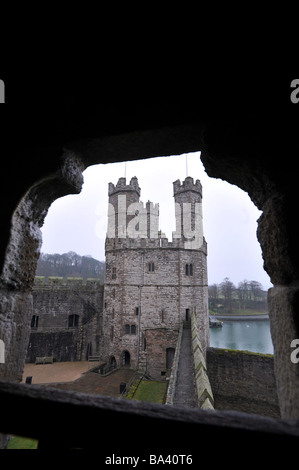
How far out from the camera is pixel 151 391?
1220cm

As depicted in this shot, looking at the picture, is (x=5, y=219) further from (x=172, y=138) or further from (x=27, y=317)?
(x=172, y=138)

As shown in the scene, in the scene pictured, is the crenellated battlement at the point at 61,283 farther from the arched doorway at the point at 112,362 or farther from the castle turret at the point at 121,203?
the arched doorway at the point at 112,362

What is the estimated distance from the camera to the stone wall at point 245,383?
38.0ft

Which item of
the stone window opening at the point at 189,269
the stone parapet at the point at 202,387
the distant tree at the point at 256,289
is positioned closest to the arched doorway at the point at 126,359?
the stone window opening at the point at 189,269

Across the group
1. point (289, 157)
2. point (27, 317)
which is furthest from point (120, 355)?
point (289, 157)

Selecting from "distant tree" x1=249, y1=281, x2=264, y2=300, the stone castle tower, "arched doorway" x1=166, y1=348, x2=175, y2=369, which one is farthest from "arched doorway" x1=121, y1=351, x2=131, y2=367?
"distant tree" x1=249, y1=281, x2=264, y2=300

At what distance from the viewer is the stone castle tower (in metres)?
16.5

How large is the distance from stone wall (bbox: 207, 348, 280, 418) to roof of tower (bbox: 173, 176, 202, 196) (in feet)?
39.6

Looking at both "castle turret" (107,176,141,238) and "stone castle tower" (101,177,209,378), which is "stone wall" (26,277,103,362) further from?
"castle turret" (107,176,141,238)

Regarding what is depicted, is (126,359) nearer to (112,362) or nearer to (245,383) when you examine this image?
(112,362)

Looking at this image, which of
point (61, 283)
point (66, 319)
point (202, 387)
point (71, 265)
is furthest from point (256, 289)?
point (202, 387)

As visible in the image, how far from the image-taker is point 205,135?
135 cm

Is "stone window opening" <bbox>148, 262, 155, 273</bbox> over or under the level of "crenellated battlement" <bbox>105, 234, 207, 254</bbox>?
under
